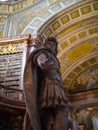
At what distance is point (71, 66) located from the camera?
11.3m

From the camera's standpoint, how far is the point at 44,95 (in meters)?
2.27

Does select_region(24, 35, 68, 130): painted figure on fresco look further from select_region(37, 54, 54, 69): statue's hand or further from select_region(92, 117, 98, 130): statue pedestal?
select_region(92, 117, 98, 130): statue pedestal

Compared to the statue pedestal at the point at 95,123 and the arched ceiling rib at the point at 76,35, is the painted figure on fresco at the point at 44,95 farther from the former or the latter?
the statue pedestal at the point at 95,123

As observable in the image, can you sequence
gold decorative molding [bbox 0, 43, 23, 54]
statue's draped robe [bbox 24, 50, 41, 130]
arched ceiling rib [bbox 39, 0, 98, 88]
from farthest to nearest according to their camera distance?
arched ceiling rib [bbox 39, 0, 98, 88], gold decorative molding [bbox 0, 43, 23, 54], statue's draped robe [bbox 24, 50, 41, 130]

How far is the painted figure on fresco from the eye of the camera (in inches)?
84.4

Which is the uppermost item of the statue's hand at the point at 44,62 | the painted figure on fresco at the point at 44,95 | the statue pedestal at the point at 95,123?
the statue's hand at the point at 44,62

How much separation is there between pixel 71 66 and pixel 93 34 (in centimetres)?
202

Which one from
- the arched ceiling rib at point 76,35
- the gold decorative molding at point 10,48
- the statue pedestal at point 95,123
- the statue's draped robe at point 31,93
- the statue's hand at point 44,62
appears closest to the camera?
the statue's draped robe at point 31,93

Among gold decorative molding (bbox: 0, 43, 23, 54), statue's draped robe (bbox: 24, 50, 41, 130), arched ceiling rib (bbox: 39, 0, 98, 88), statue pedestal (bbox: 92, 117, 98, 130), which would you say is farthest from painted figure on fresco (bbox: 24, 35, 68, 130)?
statue pedestal (bbox: 92, 117, 98, 130)

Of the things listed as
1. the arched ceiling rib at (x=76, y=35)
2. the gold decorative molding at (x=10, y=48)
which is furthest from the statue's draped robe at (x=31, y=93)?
the arched ceiling rib at (x=76, y=35)

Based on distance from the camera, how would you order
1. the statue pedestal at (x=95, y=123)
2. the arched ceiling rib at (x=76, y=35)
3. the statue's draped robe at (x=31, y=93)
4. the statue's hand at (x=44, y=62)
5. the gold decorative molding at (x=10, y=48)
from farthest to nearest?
the statue pedestal at (x=95, y=123) < the arched ceiling rib at (x=76, y=35) < the gold decorative molding at (x=10, y=48) < the statue's hand at (x=44, y=62) < the statue's draped robe at (x=31, y=93)

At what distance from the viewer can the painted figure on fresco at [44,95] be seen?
2145 mm

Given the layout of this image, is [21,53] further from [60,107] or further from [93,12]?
[60,107]

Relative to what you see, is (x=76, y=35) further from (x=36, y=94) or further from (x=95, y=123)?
(x=36, y=94)
